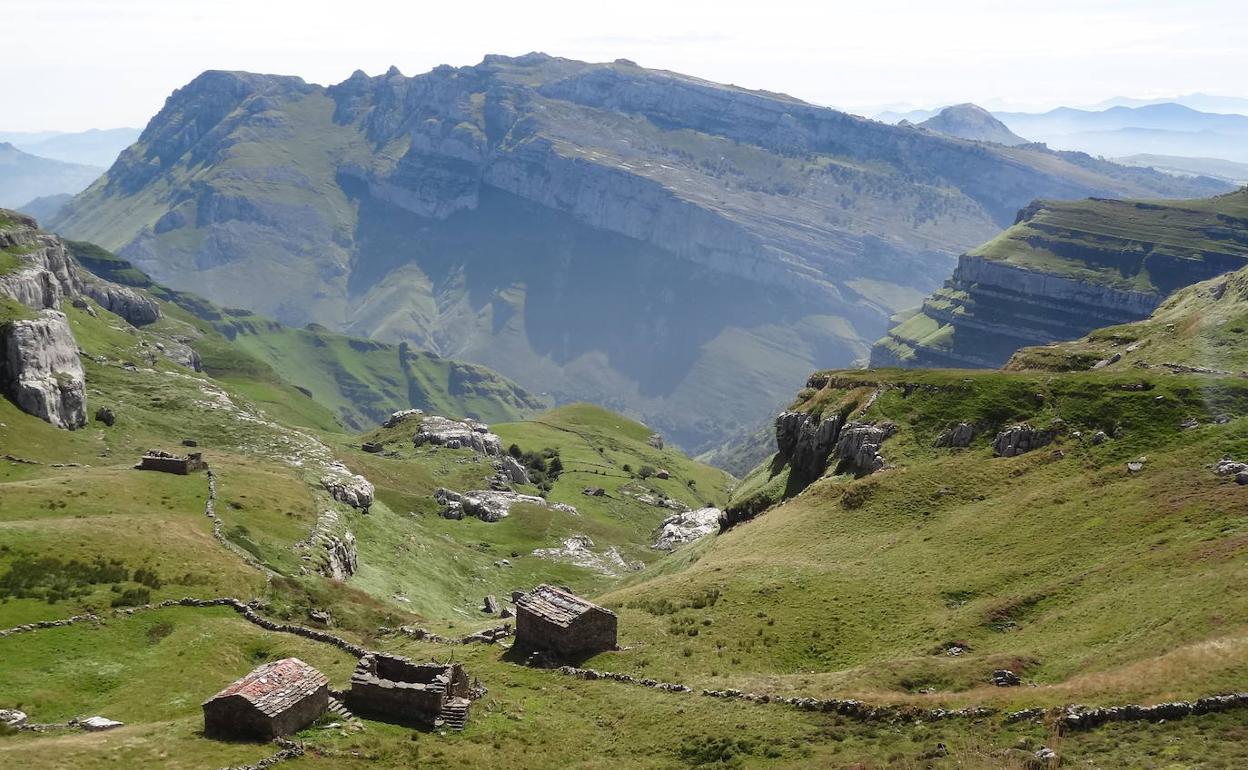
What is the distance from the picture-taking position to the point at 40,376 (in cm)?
14600

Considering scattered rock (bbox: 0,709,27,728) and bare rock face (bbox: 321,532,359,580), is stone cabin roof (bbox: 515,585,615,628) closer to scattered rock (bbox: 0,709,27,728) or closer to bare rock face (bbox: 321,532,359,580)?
scattered rock (bbox: 0,709,27,728)

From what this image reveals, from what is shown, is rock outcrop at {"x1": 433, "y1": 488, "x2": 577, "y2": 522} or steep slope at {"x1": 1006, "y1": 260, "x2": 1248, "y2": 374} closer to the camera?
steep slope at {"x1": 1006, "y1": 260, "x2": 1248, "y2": 374}

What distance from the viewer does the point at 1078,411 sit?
92562 millimetres

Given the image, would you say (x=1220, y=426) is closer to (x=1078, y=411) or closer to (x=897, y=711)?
(x=1078, y=411)

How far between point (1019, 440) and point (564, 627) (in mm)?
53528

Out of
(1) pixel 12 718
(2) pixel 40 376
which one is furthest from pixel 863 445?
(2) pixel 40 376

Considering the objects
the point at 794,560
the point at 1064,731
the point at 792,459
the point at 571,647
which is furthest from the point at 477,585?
the point at 1064,731

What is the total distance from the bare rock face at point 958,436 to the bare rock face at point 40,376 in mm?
125703

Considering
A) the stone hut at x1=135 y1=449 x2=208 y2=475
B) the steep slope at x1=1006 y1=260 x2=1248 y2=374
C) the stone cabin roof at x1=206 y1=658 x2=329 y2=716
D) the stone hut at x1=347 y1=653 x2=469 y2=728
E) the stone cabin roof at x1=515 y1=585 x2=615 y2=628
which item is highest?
the steep slope at x1=1006 y1=260 x2=1248 y2=374

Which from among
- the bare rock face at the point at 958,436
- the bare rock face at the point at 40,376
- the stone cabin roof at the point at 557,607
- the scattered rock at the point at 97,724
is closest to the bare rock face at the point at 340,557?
the stone cabin roof at the point at 557,607

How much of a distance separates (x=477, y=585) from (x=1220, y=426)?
321 feet

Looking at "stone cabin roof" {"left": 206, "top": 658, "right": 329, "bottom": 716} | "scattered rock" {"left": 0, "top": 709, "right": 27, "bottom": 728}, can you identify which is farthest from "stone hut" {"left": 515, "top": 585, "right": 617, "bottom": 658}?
"scattered rock" {"left": 0, "top": 709, "right": 27, "bottom": 728}

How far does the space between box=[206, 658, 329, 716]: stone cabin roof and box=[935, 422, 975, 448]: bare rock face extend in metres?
70.5

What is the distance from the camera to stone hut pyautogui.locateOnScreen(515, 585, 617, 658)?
62.2 metres
